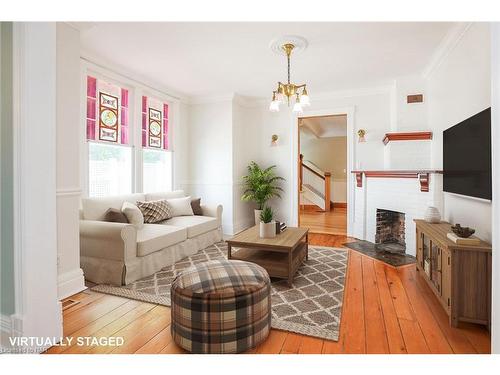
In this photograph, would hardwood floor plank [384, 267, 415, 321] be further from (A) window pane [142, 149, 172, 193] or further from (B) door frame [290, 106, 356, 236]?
(A) window pane [142, 149, 172, 193]

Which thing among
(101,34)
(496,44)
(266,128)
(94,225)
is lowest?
(94,225)

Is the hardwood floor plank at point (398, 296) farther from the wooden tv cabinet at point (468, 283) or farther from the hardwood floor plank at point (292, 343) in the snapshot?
the hardwood floor plank at point (292, 343)

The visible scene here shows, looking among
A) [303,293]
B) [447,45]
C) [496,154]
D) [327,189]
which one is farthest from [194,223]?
[327,189]

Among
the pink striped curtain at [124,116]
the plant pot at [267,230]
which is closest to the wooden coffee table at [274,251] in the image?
the plant pot at [267,230]

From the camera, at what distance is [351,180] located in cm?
503

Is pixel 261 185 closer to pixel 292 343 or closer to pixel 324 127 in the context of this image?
pixel 292 343

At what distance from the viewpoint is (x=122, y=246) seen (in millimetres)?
2740

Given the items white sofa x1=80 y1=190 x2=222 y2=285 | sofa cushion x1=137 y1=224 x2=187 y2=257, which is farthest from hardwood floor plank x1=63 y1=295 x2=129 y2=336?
sofa cushion x1=137 y1=224 x2=187 y2=257

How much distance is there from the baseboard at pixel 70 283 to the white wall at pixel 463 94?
3.57 m

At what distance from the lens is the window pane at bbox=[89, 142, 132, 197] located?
3785 mm

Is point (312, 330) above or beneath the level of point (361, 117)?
beneath
